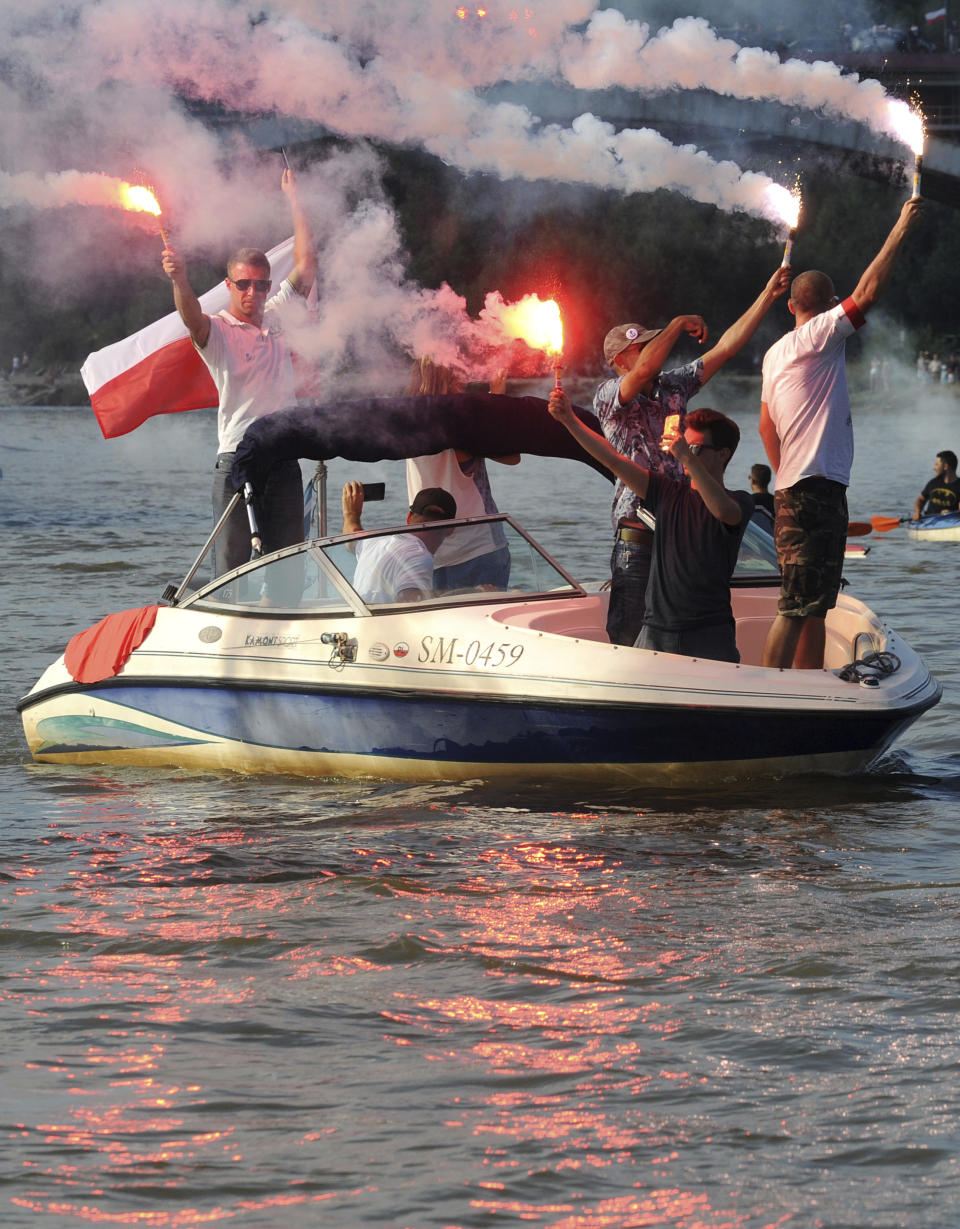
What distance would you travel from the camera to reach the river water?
4.27 metres

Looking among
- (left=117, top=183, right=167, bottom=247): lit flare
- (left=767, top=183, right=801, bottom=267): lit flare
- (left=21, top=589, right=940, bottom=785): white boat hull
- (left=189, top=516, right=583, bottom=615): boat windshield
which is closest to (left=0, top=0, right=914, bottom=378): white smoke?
(left=117, top=183, right=167, bottom=247): lit flare

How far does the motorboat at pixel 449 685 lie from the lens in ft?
25.6

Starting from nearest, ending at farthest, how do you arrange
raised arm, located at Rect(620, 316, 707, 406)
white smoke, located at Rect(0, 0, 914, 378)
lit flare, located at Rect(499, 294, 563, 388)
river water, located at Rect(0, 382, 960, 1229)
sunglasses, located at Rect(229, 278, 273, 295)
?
1. river water, located at Rect(0, 382, 960, 1229)
2. raised arm, located at Rect(620, 316, 707, 406)
3. lit flare, located at Rect(499, 294, 563, 388)
4. sunglasses, located at Rect(229, 278, 273, 295)
5. white smoke, located at Rect(0, 0, 914, 378)

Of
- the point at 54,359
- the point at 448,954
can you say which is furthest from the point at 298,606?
the point at 54,359

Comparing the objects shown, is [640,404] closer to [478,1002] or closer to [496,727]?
[496,727]

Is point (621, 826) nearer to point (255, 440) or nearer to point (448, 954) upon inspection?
point (448, 954)

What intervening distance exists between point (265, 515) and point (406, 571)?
891mm

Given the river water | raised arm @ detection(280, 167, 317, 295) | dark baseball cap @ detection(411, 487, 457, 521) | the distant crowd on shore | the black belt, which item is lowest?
the river water

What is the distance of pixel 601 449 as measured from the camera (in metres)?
7.57

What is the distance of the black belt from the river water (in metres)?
1.10

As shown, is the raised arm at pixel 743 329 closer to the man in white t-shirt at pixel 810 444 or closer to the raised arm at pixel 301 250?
the man in white t-shirt at pixel 810 444

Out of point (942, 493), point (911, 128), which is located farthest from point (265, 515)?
point (942, 493)

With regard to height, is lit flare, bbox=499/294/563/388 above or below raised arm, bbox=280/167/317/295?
below

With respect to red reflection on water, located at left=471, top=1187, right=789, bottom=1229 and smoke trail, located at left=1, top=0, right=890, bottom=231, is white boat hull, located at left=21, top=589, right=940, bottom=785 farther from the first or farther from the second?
smoke trail, located at left=1, top=0, right=890, bottom=231
